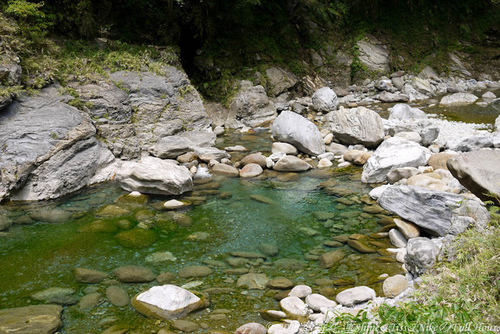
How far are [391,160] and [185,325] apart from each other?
4698mm

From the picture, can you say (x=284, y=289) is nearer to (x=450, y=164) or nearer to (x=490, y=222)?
(x=490, y=222)

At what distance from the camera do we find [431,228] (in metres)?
4.41

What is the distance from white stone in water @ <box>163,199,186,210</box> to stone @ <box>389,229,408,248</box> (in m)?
2.96

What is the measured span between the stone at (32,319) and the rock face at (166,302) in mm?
651

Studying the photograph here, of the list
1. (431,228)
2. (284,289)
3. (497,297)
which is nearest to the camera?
(497,297)

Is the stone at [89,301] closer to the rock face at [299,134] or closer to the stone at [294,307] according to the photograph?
the stone at [294,307]

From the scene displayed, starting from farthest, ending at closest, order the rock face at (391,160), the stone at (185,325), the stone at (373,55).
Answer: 1. the stone at (373,55)
2. the rock face at (391,160)
3. the stone at (185,325)

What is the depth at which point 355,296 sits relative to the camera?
11.4 feet

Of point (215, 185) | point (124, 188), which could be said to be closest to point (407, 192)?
point (215, 185)

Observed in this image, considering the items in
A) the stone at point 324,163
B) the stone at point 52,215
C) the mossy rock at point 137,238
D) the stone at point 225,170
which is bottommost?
the stone at point 324,163

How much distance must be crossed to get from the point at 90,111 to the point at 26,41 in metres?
1.94

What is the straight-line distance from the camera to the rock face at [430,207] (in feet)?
13.0

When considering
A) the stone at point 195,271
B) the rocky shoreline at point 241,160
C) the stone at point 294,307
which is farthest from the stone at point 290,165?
the stone at point 294,307

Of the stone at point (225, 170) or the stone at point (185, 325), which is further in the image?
the stone at point (225, 170)
